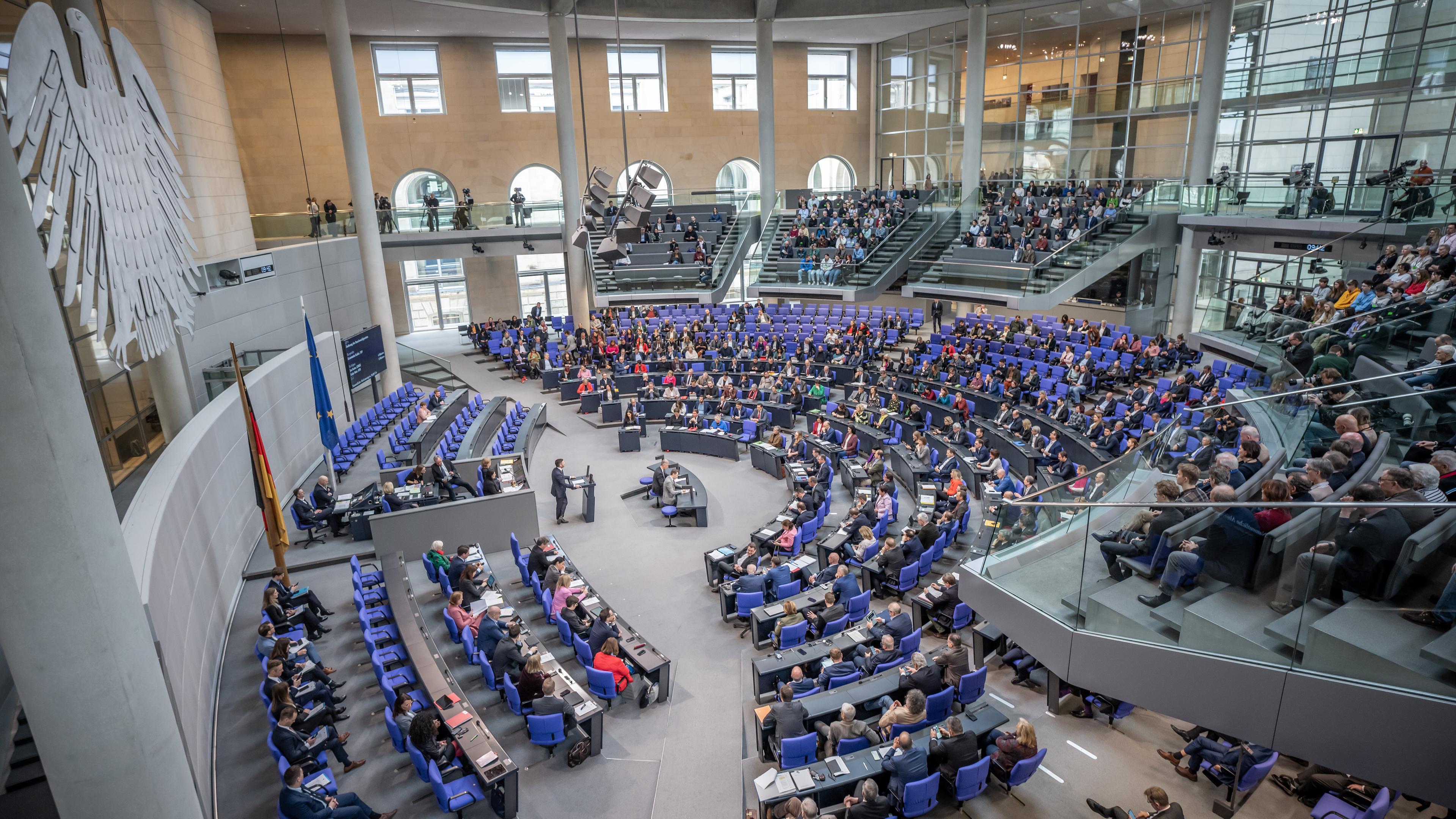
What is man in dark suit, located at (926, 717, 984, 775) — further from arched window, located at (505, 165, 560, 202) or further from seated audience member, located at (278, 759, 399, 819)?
arched window, located at (505, 165, 560, 202)

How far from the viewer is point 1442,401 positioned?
694 cm

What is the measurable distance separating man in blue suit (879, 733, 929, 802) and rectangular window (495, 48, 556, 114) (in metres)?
28.4

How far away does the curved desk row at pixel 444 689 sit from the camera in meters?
6.96

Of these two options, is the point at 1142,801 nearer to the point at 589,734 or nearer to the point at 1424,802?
the point at 1424,802

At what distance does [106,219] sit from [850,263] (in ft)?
65.1

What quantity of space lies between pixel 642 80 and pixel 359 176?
48.4ft

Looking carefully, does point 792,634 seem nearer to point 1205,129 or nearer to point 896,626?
point 896,626

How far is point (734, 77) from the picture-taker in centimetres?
3247

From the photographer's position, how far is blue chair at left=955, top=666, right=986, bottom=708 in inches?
307

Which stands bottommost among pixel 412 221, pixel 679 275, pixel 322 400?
pixel 322 400

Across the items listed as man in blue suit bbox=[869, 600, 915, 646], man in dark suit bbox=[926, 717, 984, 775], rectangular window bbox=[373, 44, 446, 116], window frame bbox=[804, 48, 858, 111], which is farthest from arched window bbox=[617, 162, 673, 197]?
man in dark suit bbox=[926, 717, 984, 775]

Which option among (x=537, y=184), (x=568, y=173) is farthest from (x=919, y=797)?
(x=537, y=184)

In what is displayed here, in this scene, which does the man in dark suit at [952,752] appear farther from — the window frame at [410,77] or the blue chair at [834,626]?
the window frame at [410,77]

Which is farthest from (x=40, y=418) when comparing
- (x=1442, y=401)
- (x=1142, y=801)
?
(x=1442, y=401)
